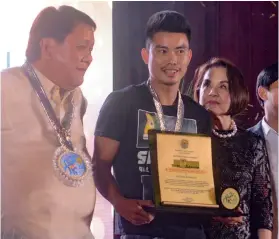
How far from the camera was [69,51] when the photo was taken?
1438 millimetres

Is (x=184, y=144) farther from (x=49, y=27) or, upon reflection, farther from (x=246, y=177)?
(x=49, y=27)

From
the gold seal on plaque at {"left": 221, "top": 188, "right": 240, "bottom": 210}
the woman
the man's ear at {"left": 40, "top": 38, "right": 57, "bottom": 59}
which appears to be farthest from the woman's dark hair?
the man's ear at {"left": 40, "top": 38, "right": 57, "bottom": 59}

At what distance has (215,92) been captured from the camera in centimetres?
154

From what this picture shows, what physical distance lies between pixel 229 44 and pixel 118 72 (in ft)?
1.24

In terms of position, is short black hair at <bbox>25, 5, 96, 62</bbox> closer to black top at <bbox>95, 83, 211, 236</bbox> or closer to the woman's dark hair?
black top at <bbox>95, 83, 211, 236</bbox>

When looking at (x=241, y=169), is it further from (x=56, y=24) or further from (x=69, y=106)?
(x=56, y=24)

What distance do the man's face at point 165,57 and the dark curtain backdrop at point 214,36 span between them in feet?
0.09

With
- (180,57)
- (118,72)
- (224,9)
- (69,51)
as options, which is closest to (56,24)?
(69,51)

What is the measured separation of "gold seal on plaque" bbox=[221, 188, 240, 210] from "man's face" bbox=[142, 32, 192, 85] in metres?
0.37

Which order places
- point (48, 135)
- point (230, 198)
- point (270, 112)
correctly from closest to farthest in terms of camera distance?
point (48, 135)
point (230, 198)
point (270, 112)

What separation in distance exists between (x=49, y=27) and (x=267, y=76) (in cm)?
71

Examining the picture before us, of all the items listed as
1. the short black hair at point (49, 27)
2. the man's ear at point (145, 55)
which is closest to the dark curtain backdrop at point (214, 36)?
the man's ear at point (145, 55)

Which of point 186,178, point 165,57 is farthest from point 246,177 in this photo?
point 165,57

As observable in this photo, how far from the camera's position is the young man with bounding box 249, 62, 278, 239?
157 centimetres
